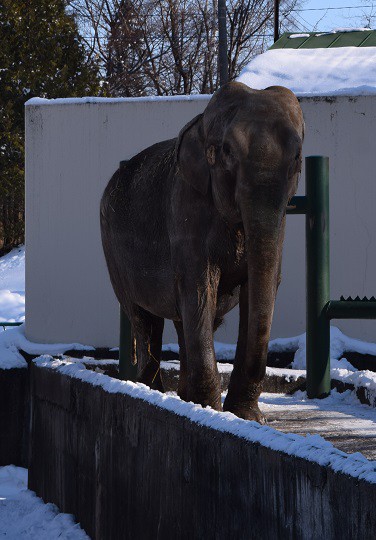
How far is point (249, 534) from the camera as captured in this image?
10.5ft

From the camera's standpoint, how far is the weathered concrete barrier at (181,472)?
9.19ft

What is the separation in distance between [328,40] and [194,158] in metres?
11.1

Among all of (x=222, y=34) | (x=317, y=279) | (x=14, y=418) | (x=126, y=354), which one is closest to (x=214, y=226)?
(x=317, y=279)

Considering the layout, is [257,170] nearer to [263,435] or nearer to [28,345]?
[263,435]

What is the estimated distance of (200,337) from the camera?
4.61m

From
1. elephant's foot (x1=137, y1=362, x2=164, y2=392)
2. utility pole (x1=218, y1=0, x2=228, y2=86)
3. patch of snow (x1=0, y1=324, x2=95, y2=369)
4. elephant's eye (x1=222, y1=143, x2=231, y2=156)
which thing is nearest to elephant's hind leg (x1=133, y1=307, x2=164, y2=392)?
elephant's foot (x1=137, y1=362, x2=164, y2=392)

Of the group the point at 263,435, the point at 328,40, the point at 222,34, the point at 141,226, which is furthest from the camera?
the point at 222,34

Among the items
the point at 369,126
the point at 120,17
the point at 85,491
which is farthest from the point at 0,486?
the point at 120,17

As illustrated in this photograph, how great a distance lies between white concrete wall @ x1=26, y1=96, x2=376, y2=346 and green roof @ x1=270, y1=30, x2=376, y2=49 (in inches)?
192

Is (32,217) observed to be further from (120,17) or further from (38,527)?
(120,17)

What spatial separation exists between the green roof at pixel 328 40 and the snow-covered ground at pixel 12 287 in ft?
28.8

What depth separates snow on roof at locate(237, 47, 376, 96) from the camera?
1138 cm

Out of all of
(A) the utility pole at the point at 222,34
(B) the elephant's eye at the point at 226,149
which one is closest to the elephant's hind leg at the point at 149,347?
(B) the elephant's eye at the point at 226,149

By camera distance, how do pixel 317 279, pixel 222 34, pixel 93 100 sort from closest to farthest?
pixel 317 279 < pixel 93 100 < pixel 222 34
